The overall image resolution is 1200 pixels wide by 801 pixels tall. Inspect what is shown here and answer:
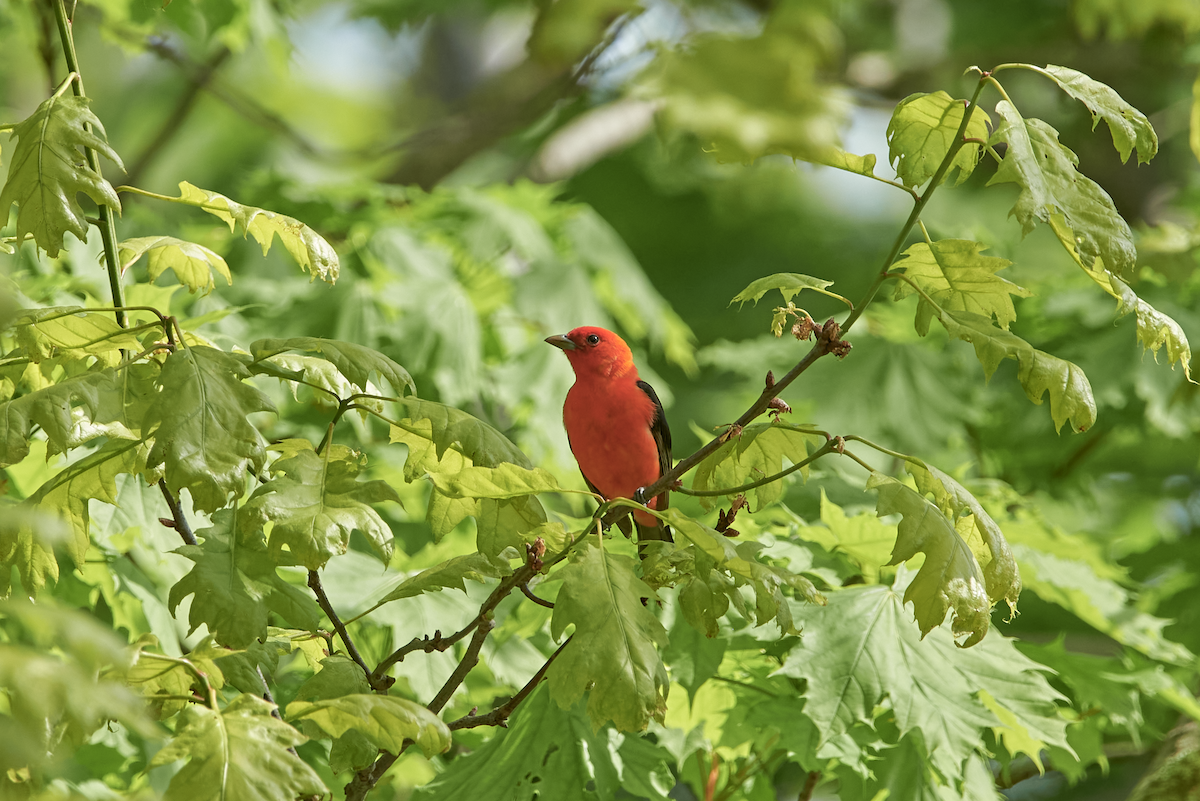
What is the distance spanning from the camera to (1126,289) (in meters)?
1.44

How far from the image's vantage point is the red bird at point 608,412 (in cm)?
308

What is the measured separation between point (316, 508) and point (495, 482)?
0.85 ft

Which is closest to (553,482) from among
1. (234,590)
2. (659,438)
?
(234,590)

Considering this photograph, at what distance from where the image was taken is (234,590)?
1.35 m

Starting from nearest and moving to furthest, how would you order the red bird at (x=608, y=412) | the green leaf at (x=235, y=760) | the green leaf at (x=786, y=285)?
the green leaf at (x=235, y=760) → the green leaf at (x=786, y=285) → the red bird at (x=608, y=412)

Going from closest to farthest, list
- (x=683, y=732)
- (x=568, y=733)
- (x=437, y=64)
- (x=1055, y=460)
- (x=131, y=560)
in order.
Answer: (x=568, y=733) < (x=683, y=732) < (x=131, y=560) < (x=1055, y=460) < (x=437, y=64)

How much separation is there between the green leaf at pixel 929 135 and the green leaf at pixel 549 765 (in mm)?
1260

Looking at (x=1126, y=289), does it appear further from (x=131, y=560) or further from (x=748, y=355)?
(x=748, y=355)

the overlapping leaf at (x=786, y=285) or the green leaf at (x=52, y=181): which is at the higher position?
the green leaf at (x=52, y=181)

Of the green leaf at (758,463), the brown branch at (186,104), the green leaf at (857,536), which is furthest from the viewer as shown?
the brown branch at (186,104)

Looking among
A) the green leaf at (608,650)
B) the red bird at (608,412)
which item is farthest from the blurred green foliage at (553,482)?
the red bird at (608,412)

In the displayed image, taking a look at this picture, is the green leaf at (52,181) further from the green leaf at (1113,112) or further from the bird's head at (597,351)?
the bird's head at (597,351)

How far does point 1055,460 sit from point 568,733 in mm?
3039

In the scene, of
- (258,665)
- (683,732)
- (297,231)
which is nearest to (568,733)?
(683,732)
